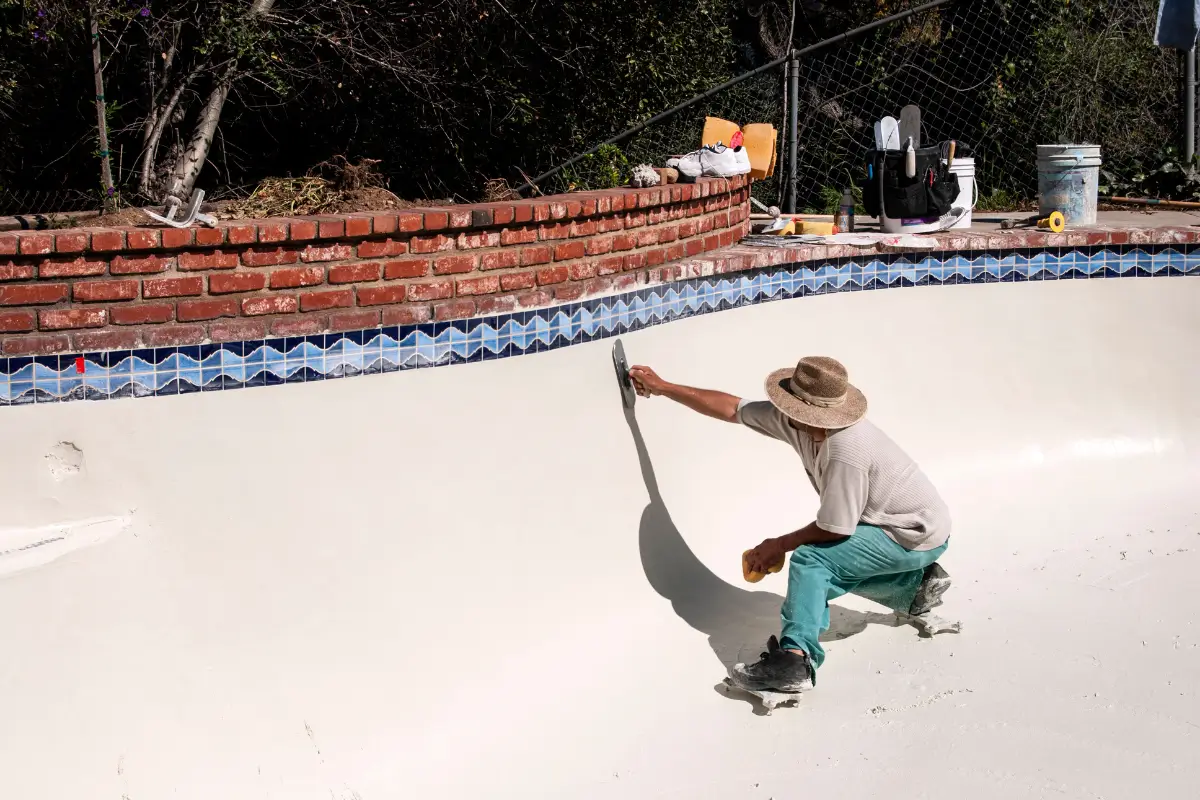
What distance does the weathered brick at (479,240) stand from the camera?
4684 millimetres

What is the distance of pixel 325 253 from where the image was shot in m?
4.35

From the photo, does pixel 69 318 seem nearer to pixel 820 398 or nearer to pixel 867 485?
pixel 820 398

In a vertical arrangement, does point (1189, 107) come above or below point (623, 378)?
above

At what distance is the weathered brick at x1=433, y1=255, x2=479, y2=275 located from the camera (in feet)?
15.1

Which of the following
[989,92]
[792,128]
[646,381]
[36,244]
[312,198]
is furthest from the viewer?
[989,92]

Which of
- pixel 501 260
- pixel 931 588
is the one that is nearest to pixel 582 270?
pixel 501 260

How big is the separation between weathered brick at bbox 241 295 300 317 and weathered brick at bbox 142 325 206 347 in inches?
6.6

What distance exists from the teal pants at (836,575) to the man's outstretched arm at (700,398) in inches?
23.3

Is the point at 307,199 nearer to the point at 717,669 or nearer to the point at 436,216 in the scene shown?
the point at 436,216

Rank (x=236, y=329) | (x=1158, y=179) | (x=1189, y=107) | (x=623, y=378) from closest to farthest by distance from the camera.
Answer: (x=236, y=329) < (x=623, y=378) < (x=1189, y=107) < (x=1158, y=179)

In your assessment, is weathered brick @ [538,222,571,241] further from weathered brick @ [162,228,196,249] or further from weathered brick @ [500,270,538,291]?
weathered brick @ [162,228,196,249]

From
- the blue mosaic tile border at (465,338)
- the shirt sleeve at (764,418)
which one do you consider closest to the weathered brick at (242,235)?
the blue mosaic tile border at (465,338)

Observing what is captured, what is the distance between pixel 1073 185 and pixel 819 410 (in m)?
3.96

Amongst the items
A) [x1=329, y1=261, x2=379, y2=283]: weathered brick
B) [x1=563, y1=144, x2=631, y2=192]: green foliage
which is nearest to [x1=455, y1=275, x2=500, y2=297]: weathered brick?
[x1=329, y1=261, x2=379, y2=283]: weathered brick
